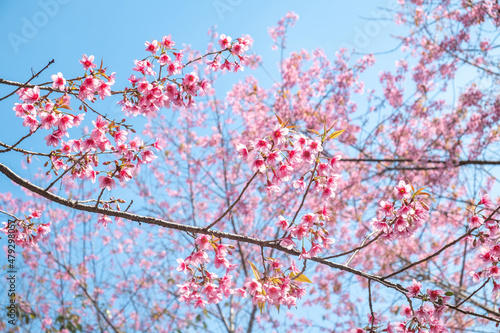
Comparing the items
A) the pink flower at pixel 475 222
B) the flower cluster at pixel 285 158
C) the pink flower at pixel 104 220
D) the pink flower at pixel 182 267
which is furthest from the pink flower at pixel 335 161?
the pink flower at pixel 104 220

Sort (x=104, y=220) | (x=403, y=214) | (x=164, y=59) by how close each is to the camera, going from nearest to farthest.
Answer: (x=403, y=214), (x=164, y=59), (x=104, y=220)

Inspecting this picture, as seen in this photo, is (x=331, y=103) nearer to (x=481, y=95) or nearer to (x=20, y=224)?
(x=481, y=95)

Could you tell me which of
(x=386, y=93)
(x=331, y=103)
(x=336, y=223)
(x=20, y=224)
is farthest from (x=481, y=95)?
(x=20, y=224)

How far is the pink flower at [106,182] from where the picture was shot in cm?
263

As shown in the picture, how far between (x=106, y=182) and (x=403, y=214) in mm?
2027

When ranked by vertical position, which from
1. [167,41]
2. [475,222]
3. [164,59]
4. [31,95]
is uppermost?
[167,41]

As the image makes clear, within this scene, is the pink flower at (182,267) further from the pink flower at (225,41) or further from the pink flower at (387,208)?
the pink flower at (225,41)

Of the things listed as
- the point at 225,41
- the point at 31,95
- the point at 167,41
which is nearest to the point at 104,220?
the point at 31,95

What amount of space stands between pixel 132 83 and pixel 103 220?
1090 millimetres

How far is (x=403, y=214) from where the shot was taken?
2.32 metres

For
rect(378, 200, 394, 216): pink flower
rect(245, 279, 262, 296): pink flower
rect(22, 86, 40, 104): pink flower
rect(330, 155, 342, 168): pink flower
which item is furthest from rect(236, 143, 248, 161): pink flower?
rect(22, 86, 40, 104): pink flower

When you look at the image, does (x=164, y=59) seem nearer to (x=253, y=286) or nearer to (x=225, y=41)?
(x=225, y=41)

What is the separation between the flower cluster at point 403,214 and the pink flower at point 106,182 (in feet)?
6.10

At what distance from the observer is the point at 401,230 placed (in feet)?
7.83
